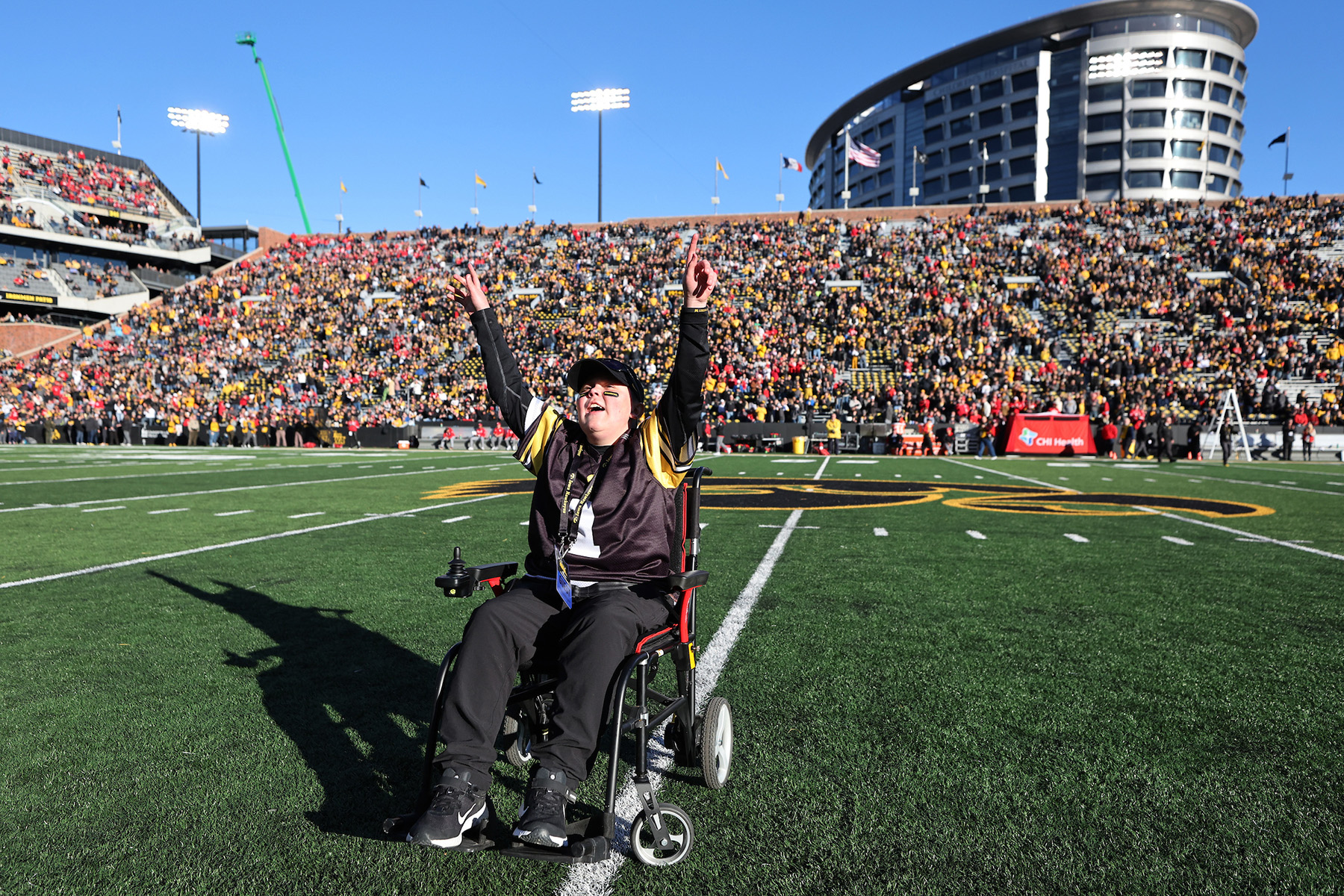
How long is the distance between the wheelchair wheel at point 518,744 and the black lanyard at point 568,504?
24.4 inches

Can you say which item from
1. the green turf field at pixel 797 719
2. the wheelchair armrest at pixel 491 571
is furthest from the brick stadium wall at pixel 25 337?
the wheelchair armrest at pixel 491 571

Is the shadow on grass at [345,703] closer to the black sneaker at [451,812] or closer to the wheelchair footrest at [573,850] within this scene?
the black sneaker at [451,812]

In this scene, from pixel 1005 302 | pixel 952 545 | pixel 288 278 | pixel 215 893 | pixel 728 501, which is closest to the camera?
pixel 215 893

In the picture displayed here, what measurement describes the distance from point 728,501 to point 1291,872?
10.1 metres

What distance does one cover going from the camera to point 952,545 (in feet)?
25.7

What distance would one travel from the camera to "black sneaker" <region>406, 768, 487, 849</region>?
212 cm

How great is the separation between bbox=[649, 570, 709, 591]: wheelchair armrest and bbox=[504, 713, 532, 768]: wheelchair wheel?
0.73 m

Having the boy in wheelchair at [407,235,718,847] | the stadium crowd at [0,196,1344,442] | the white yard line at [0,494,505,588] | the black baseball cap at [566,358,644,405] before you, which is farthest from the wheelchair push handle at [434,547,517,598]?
the stadium crowd at [0,196,1344,442]

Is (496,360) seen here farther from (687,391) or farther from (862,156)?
(862,156)

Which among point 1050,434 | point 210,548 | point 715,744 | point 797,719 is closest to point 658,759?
point 715,744

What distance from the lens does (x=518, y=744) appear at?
294cm

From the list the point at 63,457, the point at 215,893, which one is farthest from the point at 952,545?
the point at 63,457

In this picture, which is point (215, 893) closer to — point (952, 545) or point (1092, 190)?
point (952, 545)

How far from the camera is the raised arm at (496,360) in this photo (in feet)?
10.6
